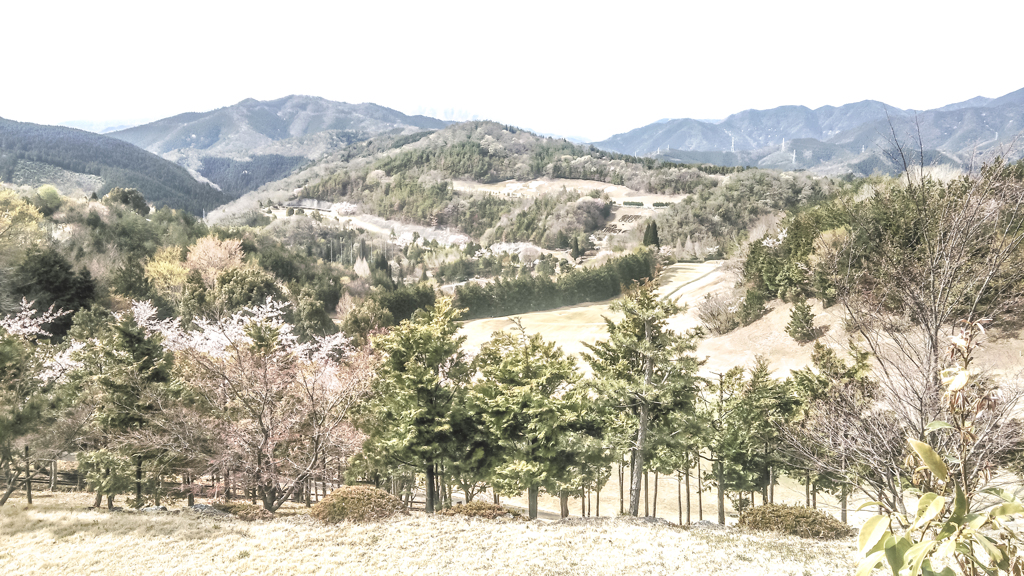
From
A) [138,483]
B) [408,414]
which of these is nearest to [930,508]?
[408,414]

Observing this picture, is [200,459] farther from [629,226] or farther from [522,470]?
[629,226]

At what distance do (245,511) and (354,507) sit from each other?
3.31 m

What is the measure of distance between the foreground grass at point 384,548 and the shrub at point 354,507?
22.0 inches

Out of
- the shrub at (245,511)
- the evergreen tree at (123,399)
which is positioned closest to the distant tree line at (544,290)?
the evergreen tree at (123,399)

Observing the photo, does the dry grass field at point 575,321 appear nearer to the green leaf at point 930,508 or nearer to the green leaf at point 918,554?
the green leaf at point 930,508

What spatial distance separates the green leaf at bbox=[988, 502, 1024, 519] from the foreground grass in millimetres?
10570

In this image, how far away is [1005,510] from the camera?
5.06 feet

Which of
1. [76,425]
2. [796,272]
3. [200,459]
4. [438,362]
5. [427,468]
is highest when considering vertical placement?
[796,272]

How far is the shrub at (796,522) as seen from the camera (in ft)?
45.6

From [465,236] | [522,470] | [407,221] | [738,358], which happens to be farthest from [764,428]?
[407,221]

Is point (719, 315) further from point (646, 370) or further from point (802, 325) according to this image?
point (646, 370)

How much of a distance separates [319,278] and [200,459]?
134ft

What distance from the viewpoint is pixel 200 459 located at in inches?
600

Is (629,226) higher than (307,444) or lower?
higher
